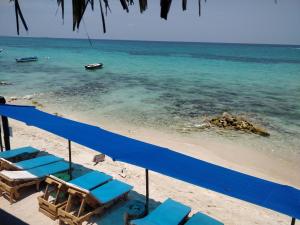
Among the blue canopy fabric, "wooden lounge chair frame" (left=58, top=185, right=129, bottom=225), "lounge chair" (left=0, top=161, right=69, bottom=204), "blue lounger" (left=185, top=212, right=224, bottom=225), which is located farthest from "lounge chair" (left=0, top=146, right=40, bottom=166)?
"blue lounger" (left=185, top=212, right=224, bottom=225)

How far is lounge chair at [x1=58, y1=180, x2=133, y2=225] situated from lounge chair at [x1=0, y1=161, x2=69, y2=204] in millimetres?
1207

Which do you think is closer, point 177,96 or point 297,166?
point 297,166

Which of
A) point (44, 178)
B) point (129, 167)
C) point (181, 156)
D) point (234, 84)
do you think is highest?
point (181, 156)

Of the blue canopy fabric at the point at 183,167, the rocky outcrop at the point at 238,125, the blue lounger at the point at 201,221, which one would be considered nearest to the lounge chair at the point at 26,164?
the blue canopy fabric at the point at 183,167

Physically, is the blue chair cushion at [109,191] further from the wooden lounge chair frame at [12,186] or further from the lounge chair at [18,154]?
the lounge chair at [18,154]

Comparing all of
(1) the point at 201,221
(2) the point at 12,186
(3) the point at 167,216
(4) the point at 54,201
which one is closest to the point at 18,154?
(2) the point at 12,186

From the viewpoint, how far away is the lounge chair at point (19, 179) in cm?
682

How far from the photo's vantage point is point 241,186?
15.2 feet

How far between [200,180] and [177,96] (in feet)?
69.8

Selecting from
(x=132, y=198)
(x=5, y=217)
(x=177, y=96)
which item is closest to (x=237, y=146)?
(x=132, y=198)

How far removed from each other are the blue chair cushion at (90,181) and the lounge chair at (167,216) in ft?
5.10

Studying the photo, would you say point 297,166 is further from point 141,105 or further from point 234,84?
point 234,84

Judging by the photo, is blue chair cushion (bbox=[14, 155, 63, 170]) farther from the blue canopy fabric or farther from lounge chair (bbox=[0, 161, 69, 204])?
the blue canopy fabric

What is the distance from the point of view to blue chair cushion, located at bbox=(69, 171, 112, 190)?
21.4ft
